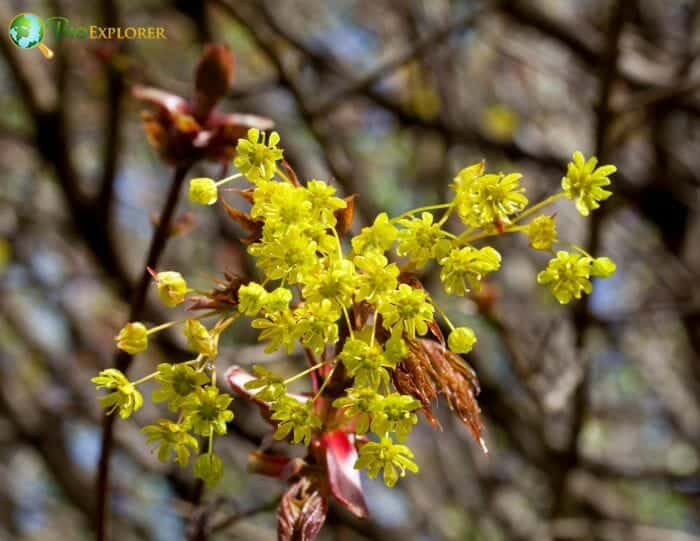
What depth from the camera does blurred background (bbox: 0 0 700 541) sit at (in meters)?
2.26

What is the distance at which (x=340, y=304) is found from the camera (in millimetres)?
915

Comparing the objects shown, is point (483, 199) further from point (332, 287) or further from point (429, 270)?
point (429, 270)

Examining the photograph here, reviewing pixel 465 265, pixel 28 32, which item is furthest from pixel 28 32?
pixel 465 265

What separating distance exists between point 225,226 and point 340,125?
638mm

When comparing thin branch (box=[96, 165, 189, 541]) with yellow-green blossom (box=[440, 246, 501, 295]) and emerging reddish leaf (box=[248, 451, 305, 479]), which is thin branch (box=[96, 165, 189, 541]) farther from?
yellow-green blossom (box=[440, 246, 501, 295])

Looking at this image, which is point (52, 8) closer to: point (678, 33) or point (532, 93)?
point (532, 93)

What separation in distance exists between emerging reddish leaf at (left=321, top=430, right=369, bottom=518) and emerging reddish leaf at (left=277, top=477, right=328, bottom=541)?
0.03 m

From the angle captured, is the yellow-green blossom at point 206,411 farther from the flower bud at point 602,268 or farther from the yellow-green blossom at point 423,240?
the flower bud at point 602,268

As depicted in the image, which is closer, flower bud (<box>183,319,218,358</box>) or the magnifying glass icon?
flower bud (<box>183,319,218,358</box>)

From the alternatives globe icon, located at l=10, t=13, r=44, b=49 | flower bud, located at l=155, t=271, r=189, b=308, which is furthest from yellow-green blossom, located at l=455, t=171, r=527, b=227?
globe icon, located at l=10, t=13, r=44, b=49

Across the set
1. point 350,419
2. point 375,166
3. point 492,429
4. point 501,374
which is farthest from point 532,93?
point 350,419

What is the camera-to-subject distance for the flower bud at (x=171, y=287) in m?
0.97

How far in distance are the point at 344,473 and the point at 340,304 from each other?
0.81 ft

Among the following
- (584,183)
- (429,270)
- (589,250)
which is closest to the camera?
(584,183)
